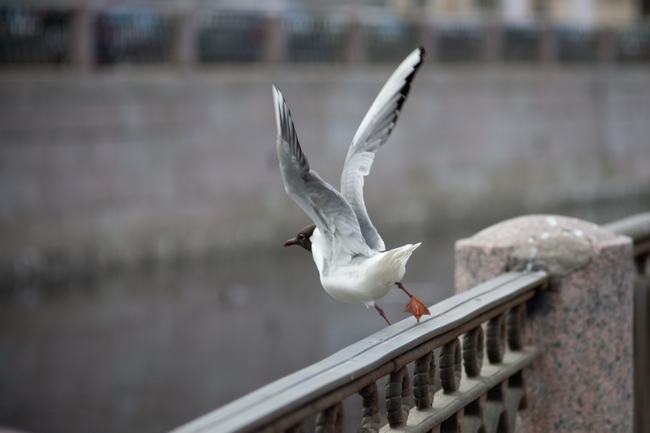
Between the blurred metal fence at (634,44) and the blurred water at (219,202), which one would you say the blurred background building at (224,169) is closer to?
the blurred water at (219,202)

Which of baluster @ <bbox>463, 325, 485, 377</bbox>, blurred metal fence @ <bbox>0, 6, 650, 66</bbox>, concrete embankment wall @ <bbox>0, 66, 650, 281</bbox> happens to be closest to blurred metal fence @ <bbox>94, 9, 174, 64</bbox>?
blurred metal fence @ <bbox>0, 6, 650, 66</bbox>

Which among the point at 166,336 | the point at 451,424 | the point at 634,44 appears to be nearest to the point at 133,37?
the point at 166,336

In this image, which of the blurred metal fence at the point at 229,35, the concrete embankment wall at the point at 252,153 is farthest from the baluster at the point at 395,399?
the blurred metal fence at the point at 229,35

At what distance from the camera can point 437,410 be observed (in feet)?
8.07

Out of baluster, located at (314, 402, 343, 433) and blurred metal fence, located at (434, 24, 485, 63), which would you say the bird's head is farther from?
blurred metal fence, located at (434, 24, 485, 63)

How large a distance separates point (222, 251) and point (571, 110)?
9895mm

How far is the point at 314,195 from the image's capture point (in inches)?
100.0

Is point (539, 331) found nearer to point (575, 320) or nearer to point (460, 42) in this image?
point (575, 320)

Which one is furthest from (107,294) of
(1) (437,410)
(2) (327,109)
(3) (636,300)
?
(1) (437,410)

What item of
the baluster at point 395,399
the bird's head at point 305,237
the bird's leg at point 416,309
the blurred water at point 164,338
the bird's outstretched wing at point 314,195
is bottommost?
the blurred water at point 164,338

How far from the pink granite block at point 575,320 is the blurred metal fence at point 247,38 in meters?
10.9

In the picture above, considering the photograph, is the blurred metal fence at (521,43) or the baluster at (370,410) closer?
the baluster at (370,410)

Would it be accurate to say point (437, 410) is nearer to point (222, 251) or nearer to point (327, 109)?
point (222, 251)

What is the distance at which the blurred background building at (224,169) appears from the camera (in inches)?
353
